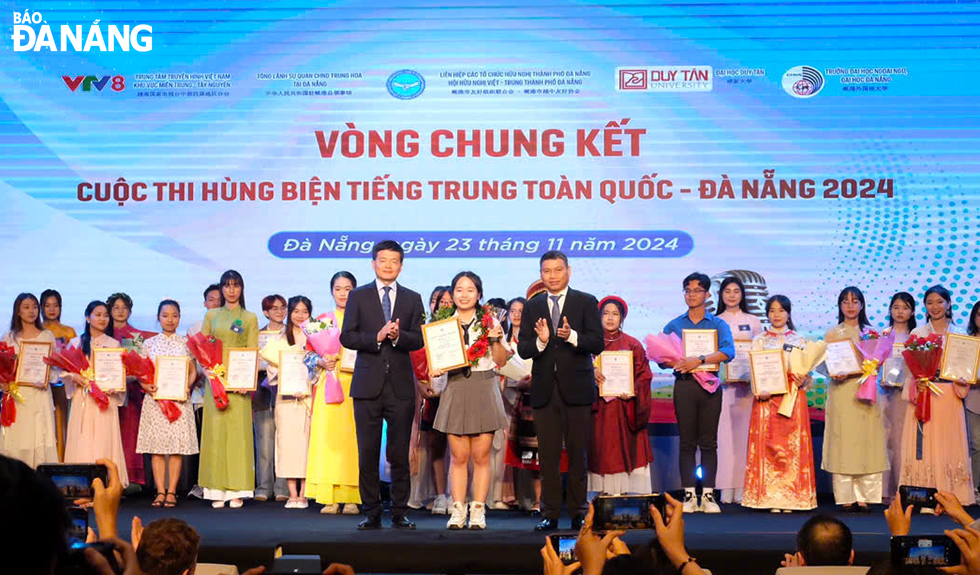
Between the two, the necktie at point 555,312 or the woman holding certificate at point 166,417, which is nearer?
the necktie at point 555,312

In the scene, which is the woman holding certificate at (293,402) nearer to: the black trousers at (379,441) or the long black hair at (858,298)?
the black trousers at (379,441)

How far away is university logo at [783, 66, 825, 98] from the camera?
797cm

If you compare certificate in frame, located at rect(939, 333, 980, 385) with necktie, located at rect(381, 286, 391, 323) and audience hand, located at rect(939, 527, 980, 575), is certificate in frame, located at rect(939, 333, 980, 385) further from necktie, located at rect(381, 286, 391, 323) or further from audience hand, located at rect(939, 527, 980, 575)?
audience hand, located at rect(939, 527, 980, 575)

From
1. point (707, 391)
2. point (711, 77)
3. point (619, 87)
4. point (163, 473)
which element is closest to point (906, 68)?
point (711, 77)

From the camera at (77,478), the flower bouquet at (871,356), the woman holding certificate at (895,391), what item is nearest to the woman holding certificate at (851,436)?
the flower bouquet at (871,356)

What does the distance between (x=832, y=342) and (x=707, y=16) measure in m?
2.67

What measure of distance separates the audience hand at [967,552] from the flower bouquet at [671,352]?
4113mm

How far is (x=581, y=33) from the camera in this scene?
26.5ft

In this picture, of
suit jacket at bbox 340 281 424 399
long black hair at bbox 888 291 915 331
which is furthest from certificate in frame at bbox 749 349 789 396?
suit jacket at bbox 340 281 424 399

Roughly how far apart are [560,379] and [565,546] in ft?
10.1

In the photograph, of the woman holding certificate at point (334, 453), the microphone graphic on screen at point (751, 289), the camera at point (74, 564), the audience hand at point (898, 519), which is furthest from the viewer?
the microphone graphic on screen at point (751, 289)

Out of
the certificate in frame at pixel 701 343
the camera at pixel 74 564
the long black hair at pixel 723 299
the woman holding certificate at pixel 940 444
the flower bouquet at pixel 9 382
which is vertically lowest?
the woman holding certificate at pixel 940 444

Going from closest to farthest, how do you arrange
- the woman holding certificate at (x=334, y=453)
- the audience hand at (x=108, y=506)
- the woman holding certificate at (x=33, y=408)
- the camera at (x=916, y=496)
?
the audience hand at (x=108, y=506) < the camera at (x=916, y=496) < the woman holding certificate at (x=334, y=453) < the woman holding certificate at (x=33, y=408)

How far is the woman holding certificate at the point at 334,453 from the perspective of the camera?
656 cm
